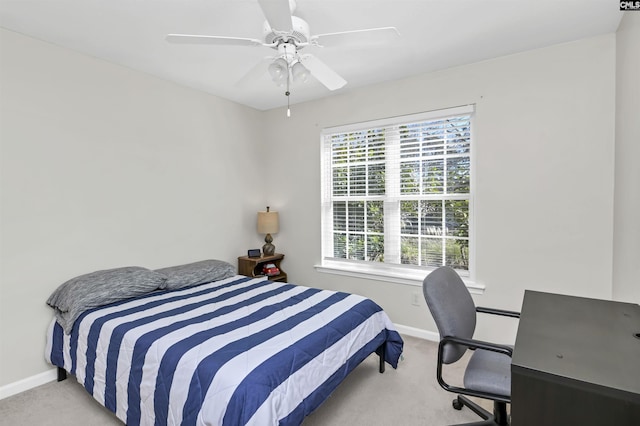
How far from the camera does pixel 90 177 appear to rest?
2.66 meters

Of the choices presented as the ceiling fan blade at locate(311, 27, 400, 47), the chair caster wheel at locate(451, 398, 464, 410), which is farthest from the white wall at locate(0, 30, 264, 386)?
the chair caster wheel at locate(451, 398, 464, 410)

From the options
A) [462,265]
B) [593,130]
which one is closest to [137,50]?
[462,265]

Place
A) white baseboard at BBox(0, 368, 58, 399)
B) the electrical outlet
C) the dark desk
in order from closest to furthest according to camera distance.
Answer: the dark desk < white baseboard at BBox(0, 368, 58, 399) < the electrical outlet

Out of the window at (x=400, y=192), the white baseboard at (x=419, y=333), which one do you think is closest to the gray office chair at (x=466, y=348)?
the white baseboard at (x=419, y=333)

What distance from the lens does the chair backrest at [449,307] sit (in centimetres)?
165

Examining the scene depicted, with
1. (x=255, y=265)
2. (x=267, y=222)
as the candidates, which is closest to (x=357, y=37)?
(x=267, y=222)

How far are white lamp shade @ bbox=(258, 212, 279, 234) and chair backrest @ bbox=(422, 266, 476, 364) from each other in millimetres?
2422

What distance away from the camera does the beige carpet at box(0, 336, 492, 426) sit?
197 cm

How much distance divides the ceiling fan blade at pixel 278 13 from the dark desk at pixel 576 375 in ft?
5.53

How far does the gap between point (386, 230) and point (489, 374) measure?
193 cm

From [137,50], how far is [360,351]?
288cm

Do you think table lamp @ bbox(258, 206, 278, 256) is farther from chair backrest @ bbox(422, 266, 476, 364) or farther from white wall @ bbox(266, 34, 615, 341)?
chair backrest @ bbox(422, 266, 476, 364)

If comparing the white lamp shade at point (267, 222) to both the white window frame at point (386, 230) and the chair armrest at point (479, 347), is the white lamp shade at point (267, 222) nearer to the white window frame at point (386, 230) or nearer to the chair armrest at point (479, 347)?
the white window frame at point (386, 230)

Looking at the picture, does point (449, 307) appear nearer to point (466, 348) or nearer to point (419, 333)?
point (466, 348)
